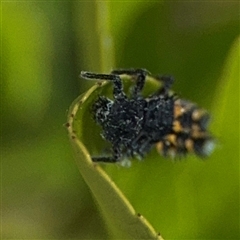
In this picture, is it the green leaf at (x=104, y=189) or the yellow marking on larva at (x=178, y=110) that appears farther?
the yellow marking on larva at (x=178, y=110)

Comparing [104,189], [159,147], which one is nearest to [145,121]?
[159,147]

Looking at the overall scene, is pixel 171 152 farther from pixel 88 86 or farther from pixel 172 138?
pixel 88 86

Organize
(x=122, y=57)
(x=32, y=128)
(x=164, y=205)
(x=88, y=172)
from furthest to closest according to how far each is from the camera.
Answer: (x=32, y=128)
(x=122, y=57)
(x=164, y=205)
(x=88, y=172)

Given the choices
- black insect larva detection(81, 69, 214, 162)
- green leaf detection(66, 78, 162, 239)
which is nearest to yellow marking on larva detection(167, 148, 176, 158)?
black insect larva detection(81, 69, 214, 162)

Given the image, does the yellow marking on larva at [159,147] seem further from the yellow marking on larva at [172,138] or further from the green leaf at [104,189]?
the green leaf at [104,189]

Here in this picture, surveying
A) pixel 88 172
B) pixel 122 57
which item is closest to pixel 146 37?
pixel 122 57

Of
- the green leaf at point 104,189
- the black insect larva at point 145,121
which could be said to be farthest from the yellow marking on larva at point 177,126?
the green leaf at point 104,189

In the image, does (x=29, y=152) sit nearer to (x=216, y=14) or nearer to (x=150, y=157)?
(x=150, y=157)
